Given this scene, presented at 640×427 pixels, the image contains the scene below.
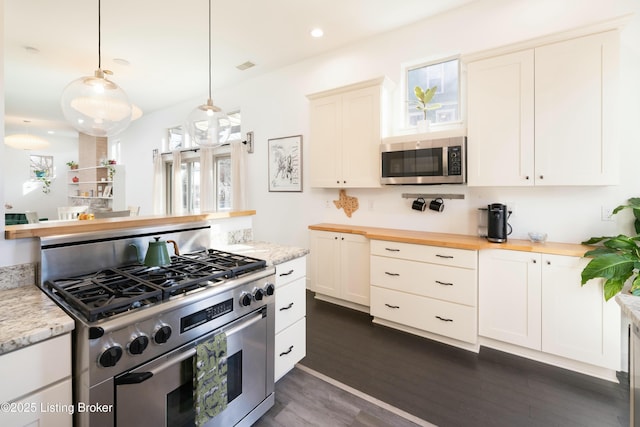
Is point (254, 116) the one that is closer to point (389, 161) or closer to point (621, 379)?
point (389, 161)

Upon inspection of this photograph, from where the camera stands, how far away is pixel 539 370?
2.18 meters

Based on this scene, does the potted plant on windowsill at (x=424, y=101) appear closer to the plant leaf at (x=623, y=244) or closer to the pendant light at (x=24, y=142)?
the plant leaf at (x=623, y=244)

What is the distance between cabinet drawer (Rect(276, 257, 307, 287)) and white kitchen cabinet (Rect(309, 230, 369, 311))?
3.96 feet

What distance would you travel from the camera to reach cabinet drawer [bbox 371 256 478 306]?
2449 millimetres

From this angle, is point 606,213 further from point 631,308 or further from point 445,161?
point 631,308

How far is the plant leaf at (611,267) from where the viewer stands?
5.82 feet

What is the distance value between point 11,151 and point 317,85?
30.7 feet

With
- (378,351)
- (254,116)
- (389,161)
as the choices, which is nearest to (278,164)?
(254,116)

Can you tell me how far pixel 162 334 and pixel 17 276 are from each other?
854mm

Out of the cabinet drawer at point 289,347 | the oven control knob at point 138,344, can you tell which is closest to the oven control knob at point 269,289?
the cabinet drawer at point 289,347

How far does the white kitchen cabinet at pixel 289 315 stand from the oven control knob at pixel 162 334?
78 centimetres

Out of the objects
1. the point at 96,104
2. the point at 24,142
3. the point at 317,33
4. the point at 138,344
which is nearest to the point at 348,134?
the point at 317,33

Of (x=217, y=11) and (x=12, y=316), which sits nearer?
(x=12, y=316)

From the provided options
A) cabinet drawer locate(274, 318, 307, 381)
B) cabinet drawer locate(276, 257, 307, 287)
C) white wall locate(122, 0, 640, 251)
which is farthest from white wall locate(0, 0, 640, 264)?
cabinet drawer locate(274, 318, 307, 381)
